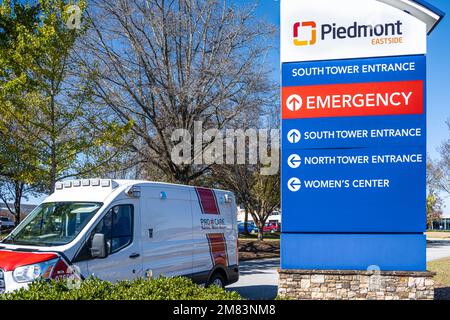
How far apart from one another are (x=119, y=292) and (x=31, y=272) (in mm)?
2559

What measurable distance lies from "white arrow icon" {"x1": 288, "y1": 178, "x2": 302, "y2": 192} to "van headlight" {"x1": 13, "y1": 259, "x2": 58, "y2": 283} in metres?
4.70

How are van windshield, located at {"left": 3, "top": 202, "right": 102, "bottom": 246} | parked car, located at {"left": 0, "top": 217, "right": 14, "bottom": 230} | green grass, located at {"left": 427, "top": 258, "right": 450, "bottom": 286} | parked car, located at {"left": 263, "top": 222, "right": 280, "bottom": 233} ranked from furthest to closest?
parked car, located at {"left": 263, "top": 222, "right": 280, "bottom": 233}
parked car, located at {"left": 0, "top": 217, "right": 14, "bottom": 230}
green grass, located at {"left": 427, "top": 258, "right": 450, "bottom": 286}
van windshield, located at {"left": 3, "top": 202, "right": 102, "bottom": 246}

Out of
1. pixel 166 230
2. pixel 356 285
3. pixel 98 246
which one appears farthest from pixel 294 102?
pixel 98 246

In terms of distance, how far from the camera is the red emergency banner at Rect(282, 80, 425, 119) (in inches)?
369

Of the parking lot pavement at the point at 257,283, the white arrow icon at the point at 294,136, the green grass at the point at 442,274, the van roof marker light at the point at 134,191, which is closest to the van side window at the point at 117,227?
Result: the van roof marker light at the point at 134,191

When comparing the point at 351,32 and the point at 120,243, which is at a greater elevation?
the point at 351,32

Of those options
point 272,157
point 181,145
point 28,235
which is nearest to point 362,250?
point 28,235

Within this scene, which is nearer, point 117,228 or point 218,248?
point 117,228

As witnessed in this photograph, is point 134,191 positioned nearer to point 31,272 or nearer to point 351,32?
point 31,272

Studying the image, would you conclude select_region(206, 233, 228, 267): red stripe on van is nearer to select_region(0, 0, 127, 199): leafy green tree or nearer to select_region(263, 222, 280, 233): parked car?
select_region(0, 0, 127, 199): leafy green tree

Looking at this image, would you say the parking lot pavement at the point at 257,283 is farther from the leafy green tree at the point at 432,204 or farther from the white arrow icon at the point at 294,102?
the leafy green tree at the point at 432,204

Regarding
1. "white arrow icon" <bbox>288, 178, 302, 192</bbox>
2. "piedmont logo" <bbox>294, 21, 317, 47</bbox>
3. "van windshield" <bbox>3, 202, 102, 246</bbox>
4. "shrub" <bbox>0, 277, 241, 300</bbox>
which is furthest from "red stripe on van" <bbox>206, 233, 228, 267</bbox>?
"shrub" <bbox>0, 277, 241, 300</bbox>

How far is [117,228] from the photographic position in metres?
8.64
